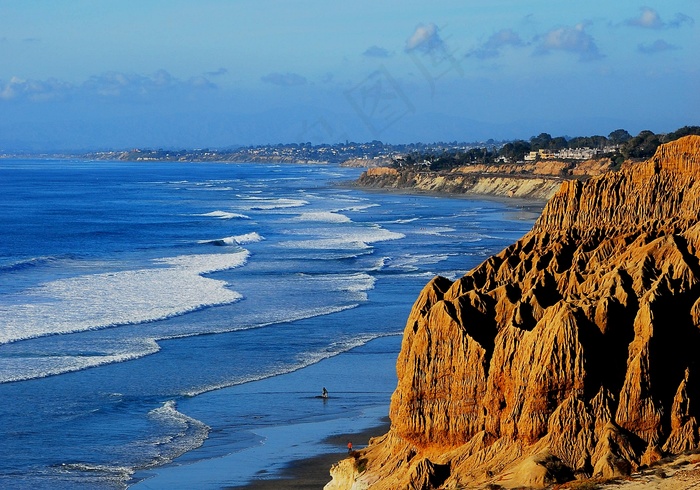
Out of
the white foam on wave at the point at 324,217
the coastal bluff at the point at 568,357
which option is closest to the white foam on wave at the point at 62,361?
the coastal bluff at the point at 568,357

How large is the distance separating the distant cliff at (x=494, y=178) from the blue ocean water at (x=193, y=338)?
51.5 meters

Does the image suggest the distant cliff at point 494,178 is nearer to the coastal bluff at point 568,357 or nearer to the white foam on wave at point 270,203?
the white foam on wave at point 270,203

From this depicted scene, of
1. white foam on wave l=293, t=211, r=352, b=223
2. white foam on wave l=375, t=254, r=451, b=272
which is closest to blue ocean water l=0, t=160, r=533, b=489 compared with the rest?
white foam on wave l=375, t=254, r=451, b=272

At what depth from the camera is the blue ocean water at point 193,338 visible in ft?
85.6

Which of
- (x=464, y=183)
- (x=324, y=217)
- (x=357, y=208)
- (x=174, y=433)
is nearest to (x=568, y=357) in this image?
(x=174, y=433)

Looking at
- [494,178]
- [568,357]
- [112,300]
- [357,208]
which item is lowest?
[357,208]

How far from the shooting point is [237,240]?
80.1 m

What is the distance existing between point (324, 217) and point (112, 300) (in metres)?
58.0

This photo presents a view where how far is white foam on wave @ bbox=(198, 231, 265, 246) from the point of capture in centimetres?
7859

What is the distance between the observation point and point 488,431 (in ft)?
51.6

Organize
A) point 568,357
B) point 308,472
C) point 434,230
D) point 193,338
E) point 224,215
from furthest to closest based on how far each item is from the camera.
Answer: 1. point 224,215
2. point 434,230
3. point 193,338
4. point 308,472
5. point 568,357

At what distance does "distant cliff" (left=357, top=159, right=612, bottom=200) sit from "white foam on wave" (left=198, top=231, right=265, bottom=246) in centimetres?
5512

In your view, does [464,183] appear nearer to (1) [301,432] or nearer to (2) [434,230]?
(2) [434,230]

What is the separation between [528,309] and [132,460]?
11.7 meters
